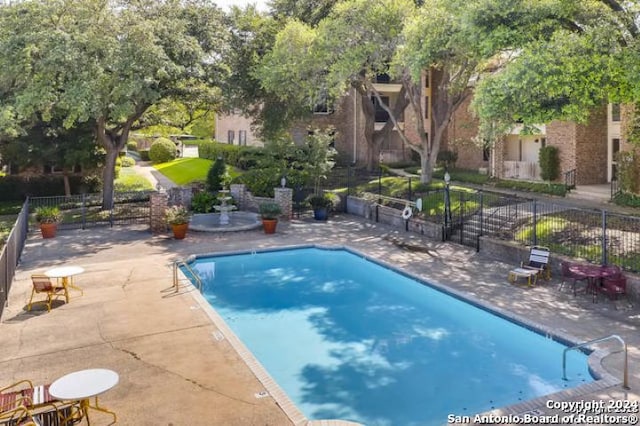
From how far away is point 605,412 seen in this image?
7879 mm

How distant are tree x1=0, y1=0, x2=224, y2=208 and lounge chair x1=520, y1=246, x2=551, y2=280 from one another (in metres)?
14.8

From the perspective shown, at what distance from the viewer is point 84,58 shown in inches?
824

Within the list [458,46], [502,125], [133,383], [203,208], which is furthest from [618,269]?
[203,208]

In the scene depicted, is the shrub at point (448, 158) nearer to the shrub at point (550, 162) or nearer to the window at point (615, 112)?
the shrub at point (550, 162)

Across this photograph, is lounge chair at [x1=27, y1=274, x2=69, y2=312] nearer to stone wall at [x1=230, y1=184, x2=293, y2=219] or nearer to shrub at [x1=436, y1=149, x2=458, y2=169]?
stone wall at [x1=230, y1=184, x2=293, y2=219]

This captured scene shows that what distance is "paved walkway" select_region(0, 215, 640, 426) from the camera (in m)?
8.38

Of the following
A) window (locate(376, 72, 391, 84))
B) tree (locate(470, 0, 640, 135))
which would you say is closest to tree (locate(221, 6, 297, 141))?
window (locate(376, 72, 391, 84))

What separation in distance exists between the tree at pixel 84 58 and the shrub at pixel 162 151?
29.7 metres

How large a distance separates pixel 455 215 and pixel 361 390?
1325 cm

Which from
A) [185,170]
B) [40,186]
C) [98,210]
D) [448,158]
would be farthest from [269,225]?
[185,170]

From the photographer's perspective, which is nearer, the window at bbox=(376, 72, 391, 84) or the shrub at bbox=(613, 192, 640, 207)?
the shrub at bbox=(613, 192, 640, 207)

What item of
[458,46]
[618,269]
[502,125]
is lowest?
[618,269]

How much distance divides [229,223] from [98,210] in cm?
771

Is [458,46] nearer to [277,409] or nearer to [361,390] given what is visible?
[361,390]
